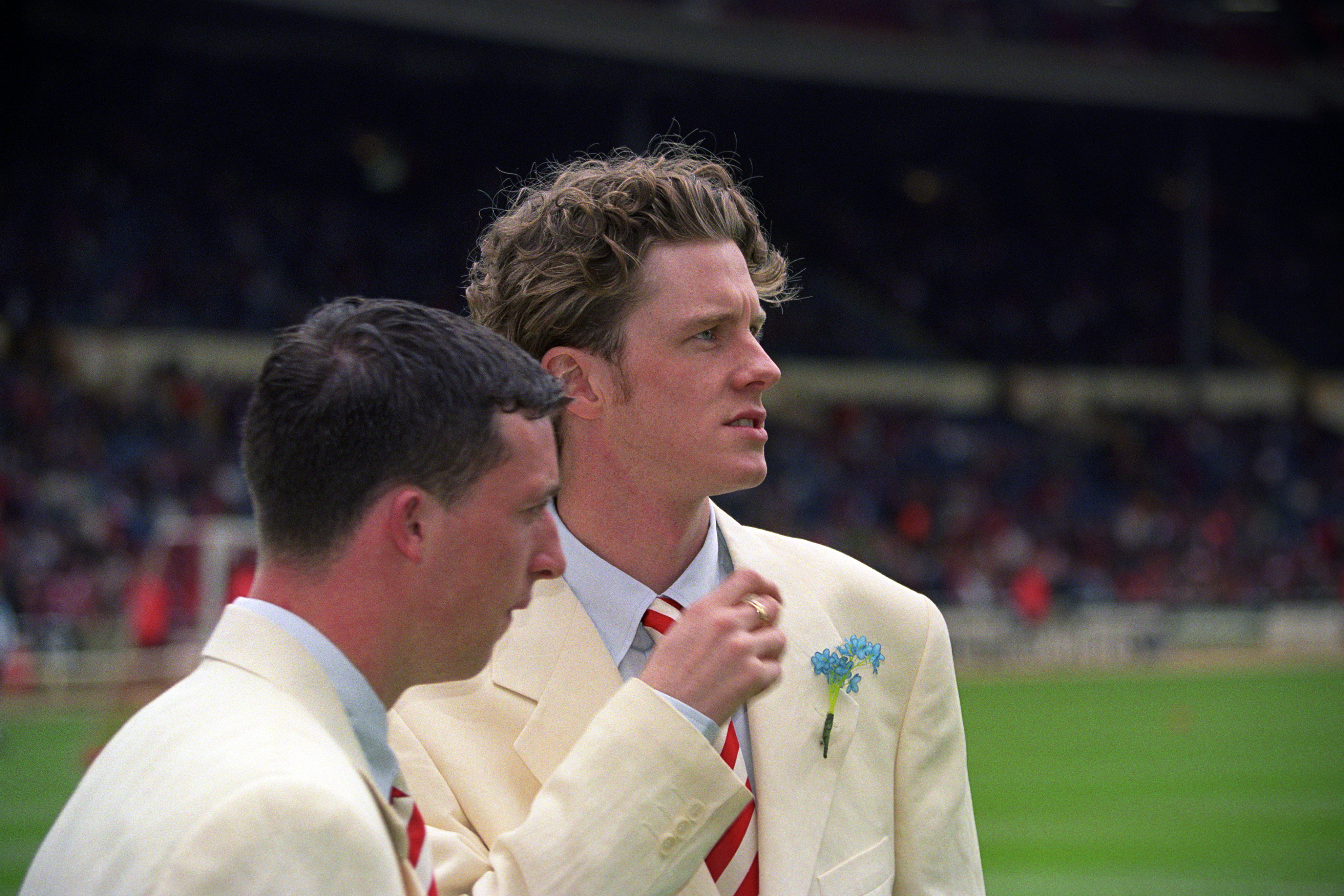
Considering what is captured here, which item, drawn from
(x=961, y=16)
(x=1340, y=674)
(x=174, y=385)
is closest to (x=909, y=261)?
(x=961, y=16)

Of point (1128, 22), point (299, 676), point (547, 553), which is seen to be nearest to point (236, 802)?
point (299, 676)

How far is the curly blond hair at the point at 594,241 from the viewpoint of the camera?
244 cm

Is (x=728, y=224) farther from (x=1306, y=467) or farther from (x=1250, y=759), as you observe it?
(x=1306, y=467)

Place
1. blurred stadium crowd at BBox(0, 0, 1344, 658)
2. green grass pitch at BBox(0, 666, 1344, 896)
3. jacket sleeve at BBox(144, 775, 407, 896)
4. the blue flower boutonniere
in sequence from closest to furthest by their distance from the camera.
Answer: jacket sleeve at BBox(144, 775, 407, 896), the blue flower boutonniere, green grass pitch at BBox(0, 666, 1344, 896), blurred stadium crowd at BBox(0, 0, 1344, 658)

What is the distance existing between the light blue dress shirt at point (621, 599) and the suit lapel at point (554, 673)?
0.11 ft

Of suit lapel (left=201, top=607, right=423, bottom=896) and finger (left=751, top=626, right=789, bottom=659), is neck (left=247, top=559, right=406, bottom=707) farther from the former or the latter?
finger (left=751, top=626, right=789, bottom=659)

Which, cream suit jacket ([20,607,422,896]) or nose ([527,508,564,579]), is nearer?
cream suit jacket ([20,607,422,896])

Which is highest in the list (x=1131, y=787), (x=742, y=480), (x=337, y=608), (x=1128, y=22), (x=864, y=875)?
(x=337, y=608)

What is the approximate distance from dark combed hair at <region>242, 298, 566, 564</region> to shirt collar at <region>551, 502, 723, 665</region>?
782 millimetres

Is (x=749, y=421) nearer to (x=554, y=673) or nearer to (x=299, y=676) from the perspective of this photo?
(x=554, y=673)

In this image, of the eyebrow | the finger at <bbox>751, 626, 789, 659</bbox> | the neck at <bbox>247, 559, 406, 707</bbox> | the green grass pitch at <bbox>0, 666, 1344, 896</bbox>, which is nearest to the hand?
the finger at <bbox>751, 626, 789, 659</bbox>

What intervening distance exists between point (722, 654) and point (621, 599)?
0.59m

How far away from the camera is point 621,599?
2.43m

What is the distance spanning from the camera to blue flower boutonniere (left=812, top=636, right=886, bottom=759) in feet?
7.57
